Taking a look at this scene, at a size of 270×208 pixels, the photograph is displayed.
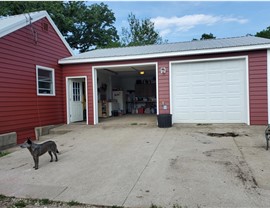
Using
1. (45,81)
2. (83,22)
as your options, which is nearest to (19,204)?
(45,81)

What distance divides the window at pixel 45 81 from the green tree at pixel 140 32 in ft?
69.0

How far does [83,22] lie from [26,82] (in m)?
18.7

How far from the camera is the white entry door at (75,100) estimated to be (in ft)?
34.4

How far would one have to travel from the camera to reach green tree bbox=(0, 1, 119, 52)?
2127 cm

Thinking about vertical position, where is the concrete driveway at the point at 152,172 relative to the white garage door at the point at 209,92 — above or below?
below

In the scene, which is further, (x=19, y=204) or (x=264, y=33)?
(x=264, y=33)

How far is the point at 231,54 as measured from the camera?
332 inches

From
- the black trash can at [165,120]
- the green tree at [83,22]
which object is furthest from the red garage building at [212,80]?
the green tree at [83,22]

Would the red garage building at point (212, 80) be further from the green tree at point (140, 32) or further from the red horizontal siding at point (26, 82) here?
the green tree at point (140, 32)

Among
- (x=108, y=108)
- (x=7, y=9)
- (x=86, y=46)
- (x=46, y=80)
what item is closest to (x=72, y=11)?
(x=86, y=46)

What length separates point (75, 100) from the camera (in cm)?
1085

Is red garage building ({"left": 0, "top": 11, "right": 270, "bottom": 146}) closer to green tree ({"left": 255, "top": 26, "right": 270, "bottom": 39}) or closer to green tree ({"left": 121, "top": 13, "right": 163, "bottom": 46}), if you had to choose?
green tree ({"left": 255, "top": 26, "right": 270, "bottom": 39})

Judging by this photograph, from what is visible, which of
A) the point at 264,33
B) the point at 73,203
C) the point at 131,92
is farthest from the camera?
the point at 264,33

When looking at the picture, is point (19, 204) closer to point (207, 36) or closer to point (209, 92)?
point (209, 92)
